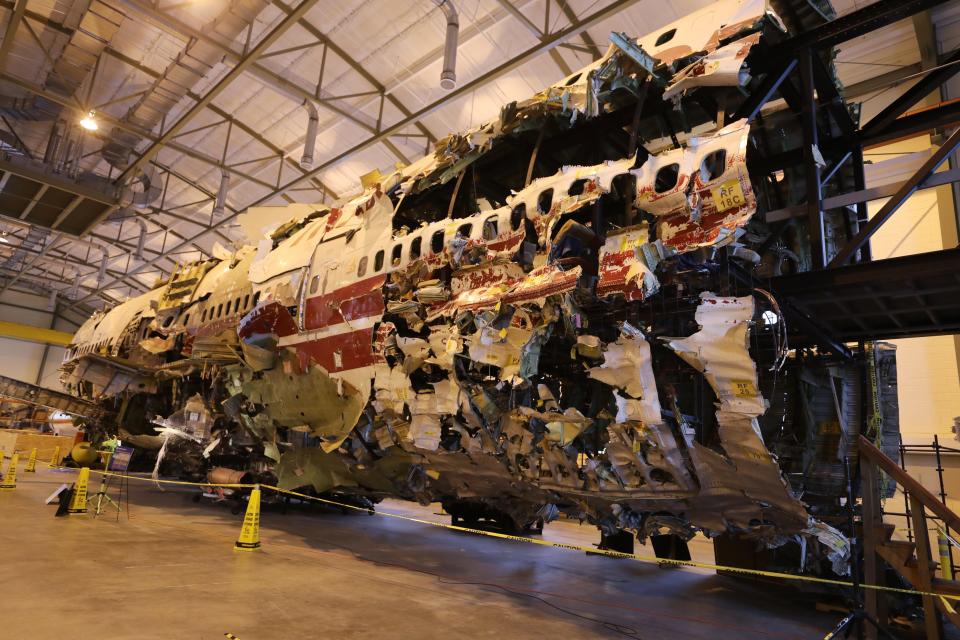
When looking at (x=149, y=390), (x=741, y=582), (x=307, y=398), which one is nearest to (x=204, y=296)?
(x=149, y=390)

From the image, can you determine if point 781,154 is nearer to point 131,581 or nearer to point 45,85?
point 131,581

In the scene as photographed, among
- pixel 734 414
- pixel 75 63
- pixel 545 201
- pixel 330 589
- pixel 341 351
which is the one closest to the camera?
pixel 734 414

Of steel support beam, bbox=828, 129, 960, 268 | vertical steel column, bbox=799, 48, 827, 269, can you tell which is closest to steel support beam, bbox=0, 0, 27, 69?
vertical steel column, bbox=799, 48, 827, 269

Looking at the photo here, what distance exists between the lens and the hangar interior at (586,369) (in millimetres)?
6043

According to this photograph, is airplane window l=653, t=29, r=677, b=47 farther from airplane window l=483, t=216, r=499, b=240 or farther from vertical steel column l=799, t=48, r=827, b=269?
airplane window l=483, t=216, r=499, b=240

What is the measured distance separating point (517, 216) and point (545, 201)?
43cm

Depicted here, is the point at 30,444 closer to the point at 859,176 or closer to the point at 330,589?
the point at 330,589

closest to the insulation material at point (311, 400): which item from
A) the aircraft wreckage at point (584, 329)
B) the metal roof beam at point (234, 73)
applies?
the aircraft wreckage at point (584, 329)

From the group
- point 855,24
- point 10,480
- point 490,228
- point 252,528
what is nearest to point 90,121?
point 10,480

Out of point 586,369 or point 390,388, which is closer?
point 586,369

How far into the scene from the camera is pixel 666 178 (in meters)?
6.74

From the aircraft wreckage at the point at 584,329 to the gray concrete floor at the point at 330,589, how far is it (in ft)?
3.70

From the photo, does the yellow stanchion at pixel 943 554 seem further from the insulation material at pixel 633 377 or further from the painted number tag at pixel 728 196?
the painted number tag at pixel 728 196

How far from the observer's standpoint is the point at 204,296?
14477mm
